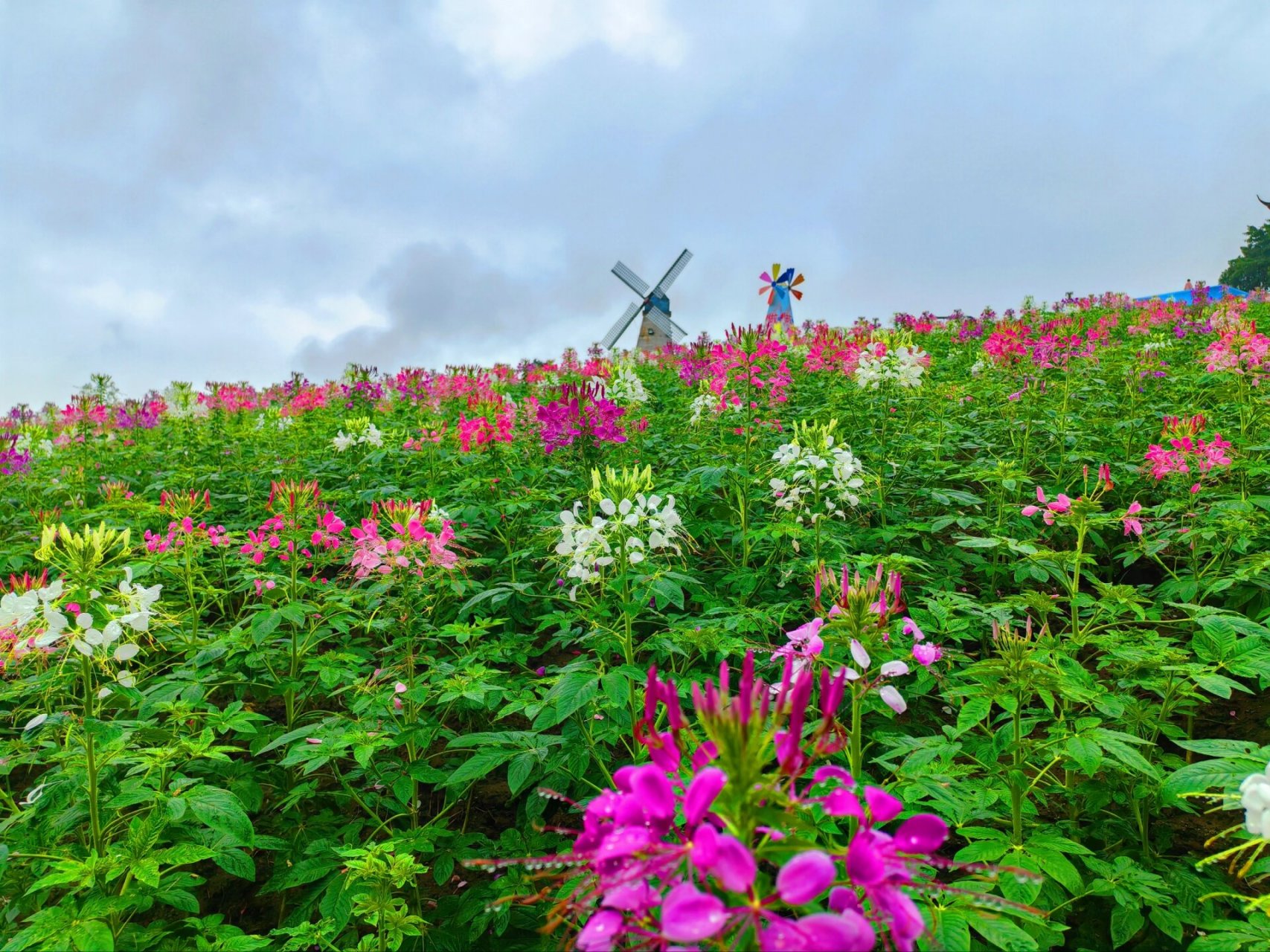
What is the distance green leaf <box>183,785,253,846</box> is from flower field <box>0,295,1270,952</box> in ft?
0.06

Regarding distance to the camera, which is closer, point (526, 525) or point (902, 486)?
point (526, 525)

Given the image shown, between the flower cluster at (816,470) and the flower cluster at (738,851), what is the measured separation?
2.59 meters

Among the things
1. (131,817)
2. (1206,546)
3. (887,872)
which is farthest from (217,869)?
(1206,546)

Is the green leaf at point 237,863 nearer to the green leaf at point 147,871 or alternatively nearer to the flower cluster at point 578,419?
the green leaf at point 147,871

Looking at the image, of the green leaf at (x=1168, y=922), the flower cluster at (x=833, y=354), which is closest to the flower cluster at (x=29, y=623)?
the green leaf at (x=1168, y=922)

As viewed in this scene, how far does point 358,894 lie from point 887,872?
183cm

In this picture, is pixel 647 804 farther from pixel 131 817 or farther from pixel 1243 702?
pixel 1243 702

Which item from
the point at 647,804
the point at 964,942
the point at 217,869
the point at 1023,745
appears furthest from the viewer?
the point at 217,869

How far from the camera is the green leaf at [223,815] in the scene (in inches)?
75.5

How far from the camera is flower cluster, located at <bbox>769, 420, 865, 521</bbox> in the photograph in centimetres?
336

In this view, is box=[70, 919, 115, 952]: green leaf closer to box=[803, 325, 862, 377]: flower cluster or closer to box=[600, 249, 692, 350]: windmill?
box=[803, 325, 862, 377]: flower cluster

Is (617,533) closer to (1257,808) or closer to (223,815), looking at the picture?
(223,815)

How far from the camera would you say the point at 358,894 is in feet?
6.54

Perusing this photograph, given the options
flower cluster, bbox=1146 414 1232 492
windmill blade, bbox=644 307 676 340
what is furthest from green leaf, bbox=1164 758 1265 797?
windmill blade, bbox=644 307 676 340
